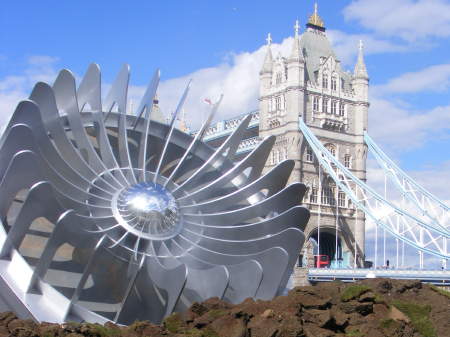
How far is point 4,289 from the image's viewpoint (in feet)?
72.8

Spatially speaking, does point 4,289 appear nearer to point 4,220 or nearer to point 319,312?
point 4,220

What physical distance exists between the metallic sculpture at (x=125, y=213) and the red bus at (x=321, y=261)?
35.6 meters

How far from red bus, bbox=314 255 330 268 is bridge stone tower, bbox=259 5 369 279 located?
0.67 metres

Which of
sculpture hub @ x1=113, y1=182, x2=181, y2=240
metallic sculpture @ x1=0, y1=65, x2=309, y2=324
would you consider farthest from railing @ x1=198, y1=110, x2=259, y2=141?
sculpture hub @ x1=113, y1=182, x2=181, y2=240

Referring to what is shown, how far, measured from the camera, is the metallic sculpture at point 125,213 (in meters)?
22.5

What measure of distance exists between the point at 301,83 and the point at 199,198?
130 ft

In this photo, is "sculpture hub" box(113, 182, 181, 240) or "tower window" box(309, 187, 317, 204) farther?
"tower window" box(309, 187, 317, 204)

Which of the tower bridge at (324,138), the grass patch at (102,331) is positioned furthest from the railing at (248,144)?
the grass patch at (102,331)

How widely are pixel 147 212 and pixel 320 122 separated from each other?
4291 cm

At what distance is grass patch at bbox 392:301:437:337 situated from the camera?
21.4 m

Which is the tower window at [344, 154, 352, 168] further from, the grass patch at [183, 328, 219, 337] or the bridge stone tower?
the grass patch at [183, 328, 219, 337]

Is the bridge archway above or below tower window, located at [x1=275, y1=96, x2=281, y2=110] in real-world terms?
below

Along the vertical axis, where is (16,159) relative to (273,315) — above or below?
above

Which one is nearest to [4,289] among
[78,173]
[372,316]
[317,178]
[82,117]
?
[78,173]
